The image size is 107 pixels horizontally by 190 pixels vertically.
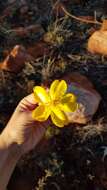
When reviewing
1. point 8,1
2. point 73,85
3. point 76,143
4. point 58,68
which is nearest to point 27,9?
point 8,1

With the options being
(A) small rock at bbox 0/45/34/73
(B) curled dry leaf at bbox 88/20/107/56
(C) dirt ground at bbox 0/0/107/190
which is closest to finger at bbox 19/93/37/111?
(C) dirt ground at bbox 0/0/107/190

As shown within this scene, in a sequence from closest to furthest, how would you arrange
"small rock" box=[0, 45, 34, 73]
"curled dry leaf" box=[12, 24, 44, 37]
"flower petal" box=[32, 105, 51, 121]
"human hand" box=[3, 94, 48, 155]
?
"flower petal" box=[32, 105, 51, 121], "human hand" box=[3, 94, 48, 155], "small rock" box=[0, 45, 34, 73], "curled dry leaf" box=[12, 24, 44, 37]

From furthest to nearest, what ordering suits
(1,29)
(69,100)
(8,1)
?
(8,1) < (1,29) < (69,100)

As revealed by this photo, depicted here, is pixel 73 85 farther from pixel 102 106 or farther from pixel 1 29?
pixel 1 29

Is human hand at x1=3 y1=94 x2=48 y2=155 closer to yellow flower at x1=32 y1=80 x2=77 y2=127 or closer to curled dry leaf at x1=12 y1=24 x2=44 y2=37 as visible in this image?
yellow flower at x1=32 y1=80 x2=77 y2=127

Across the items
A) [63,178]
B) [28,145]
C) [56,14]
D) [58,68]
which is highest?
[56,14]

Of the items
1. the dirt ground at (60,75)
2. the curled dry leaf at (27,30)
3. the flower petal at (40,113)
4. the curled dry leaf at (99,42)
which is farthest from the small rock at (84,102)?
the curled dry leaf at (27,30)
